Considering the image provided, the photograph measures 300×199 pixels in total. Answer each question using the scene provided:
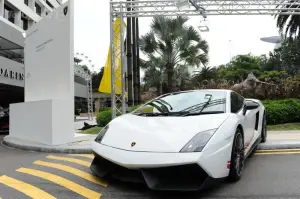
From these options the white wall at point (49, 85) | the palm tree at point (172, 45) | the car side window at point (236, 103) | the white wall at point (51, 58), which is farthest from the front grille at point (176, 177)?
the palm tree at point (172, 45)

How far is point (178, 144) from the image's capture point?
3.76m

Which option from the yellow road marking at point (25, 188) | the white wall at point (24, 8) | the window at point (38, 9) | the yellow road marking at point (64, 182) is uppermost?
the window at point (38, 9)

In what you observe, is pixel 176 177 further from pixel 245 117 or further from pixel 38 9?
pixel 38 9

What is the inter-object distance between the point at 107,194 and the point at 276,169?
9.25 ft

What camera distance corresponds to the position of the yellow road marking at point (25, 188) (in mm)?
4020

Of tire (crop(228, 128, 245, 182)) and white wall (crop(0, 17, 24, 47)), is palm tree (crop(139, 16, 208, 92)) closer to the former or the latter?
white wall (crop(0, 17, 24, 47))

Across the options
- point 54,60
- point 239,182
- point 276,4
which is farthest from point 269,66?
point 239,182

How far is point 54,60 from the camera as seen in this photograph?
32.5ft

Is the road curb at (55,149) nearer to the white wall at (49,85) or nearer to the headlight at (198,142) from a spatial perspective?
the white wall at (49,85)

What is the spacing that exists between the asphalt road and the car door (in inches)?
19.8

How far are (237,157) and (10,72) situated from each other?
22.5 metres

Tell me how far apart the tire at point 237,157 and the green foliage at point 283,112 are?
7506mm

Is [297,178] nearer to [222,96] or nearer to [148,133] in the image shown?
[222,96]

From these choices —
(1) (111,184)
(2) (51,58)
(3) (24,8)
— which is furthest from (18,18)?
(1) (111,184)
